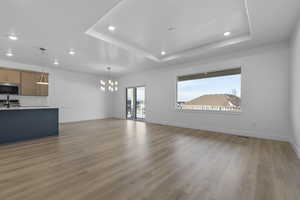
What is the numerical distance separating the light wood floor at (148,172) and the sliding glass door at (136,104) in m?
4.66

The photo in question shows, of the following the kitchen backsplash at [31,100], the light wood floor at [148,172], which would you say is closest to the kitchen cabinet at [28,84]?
the kitchen backsplash at [31,100]

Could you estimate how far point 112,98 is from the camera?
360 inches

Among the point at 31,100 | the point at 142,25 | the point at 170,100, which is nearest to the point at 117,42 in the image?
the point at 142,25

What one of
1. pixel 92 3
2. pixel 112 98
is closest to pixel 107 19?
pixel 92 3

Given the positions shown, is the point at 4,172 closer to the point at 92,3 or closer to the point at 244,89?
the point at 92,3

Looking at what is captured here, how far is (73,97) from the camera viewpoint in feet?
23.7

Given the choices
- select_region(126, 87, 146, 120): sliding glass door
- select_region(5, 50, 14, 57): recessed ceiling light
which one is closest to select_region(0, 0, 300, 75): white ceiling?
select_region(5, 50, 14, 57): recessed ceiling light

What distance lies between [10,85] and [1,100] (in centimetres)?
75

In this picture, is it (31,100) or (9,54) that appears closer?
(9,54)

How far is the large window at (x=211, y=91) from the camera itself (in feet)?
15.3

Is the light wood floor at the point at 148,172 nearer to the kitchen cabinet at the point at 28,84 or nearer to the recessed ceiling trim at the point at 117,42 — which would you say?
the recessed ceiling trim at the point at 117,42

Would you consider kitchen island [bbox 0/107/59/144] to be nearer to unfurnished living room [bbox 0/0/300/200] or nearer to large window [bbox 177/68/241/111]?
unfurnished living room [bbox 0/0/300/200]

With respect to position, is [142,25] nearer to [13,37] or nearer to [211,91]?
[13,37]

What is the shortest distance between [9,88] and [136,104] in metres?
5.75
